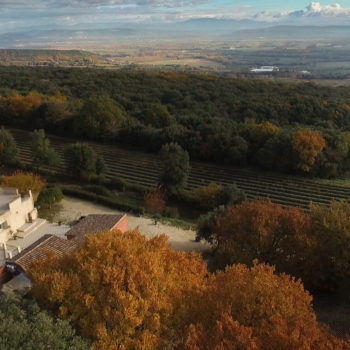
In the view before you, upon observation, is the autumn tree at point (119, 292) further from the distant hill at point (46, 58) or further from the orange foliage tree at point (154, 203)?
the distant hill at point (46, 58)

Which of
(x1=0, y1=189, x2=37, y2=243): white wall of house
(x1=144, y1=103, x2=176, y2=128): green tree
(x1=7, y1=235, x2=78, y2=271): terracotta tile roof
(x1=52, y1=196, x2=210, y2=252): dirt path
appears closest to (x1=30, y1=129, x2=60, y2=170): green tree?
(x1=52, y1=196, x2=210, y2=252): dirt path

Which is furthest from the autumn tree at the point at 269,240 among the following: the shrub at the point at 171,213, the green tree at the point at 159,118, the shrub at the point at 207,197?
the green tree at the point at 159,118

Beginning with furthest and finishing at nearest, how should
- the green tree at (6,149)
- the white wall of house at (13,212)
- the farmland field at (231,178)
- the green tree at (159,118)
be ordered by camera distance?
the green tree at (159,118) → the green tree at (6,149) → the farmland field at (231,178) → the white wall of house at (13,212)

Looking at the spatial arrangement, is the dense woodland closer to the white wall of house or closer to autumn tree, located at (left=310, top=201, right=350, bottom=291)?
autumn tree, located at (left=310, top=201, right=350, bottom=291)

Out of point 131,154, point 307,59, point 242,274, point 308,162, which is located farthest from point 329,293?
point 307,59

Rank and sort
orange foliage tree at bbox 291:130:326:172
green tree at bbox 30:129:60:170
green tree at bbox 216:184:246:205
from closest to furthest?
green tree at bbox 216:184:246:205 → orange foliage tree at bbox 291:130:326:172 → green tree at bbox 30:129:60:170

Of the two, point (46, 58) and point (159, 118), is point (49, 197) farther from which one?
point (46, 58)
